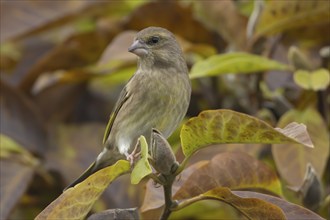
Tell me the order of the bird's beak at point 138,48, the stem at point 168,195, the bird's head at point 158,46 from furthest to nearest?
the bird's head at point 158,46 → the bird's beak at point 138,48 → the stem at point 168,195

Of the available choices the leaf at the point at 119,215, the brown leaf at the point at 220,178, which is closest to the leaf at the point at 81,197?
the leaf at the point at 119,215

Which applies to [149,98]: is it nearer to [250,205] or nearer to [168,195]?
[168,195]

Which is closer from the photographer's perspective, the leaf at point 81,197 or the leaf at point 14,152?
the leaf at point 81,197

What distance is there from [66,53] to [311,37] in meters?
1.15

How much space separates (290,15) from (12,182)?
4.38 feet

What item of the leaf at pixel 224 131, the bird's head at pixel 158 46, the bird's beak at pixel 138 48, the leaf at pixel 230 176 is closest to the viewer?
the leaf at pixel 224 131

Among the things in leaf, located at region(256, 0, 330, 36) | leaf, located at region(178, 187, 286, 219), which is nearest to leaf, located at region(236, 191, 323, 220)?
leaf, located at region(178, 187, 286, 219)

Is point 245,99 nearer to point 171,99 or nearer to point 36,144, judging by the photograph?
point 171,99

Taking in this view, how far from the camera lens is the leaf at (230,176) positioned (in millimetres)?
2639

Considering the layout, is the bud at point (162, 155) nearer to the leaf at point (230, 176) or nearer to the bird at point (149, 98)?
the leaf at point (230, 176)

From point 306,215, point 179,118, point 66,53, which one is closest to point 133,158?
point 179,118

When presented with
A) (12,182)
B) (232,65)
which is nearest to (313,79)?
(232,65)

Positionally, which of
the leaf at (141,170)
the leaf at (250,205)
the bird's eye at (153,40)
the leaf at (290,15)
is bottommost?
the leaf at (250,205)

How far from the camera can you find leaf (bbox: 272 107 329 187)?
3002 millimetres
